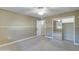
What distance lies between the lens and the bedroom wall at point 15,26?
1803 mm

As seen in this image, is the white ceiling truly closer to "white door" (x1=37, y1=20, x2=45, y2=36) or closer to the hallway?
"white door" (x1=37, y1=20, x2=45, y2=36)

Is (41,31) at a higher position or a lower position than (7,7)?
lower

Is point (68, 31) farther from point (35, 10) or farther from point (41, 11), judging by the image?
point (35, 10)

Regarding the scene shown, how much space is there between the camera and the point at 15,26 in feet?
6.14

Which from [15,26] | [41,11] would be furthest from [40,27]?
[15,26]

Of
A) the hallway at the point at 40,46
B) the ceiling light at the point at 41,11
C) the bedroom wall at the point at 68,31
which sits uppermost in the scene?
the ceiling light at the point at 41,11

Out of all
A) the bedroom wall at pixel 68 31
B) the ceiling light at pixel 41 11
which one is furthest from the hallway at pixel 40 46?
the ceiling light at pixel 41 11

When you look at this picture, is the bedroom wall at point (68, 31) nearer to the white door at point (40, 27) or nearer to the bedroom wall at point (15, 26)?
the white door at point (40, 27)
